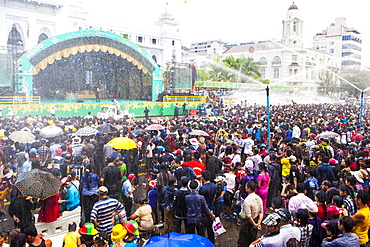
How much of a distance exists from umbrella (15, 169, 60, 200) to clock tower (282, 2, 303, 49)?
2479 inches

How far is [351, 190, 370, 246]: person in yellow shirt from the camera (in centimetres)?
411

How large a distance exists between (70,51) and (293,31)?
50768 mm

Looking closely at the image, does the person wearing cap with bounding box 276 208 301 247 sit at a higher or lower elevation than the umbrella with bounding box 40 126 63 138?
lower

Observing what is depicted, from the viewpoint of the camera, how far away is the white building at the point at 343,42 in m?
75.7

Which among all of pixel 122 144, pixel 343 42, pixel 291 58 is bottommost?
pixel 122 144

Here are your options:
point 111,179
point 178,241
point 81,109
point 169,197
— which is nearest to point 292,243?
point 178,241

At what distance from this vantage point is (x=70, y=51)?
22.5 meters

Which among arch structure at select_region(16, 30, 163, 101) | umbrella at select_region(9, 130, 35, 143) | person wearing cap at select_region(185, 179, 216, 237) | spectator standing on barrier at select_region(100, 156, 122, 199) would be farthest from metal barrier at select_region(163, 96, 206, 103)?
person wearing cap at select_region(185, 179, 216, 237)

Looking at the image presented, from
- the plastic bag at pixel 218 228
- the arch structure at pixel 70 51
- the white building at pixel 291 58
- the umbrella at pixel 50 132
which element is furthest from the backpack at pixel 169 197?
the white building at pixel 291 58

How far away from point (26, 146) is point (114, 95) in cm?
2657

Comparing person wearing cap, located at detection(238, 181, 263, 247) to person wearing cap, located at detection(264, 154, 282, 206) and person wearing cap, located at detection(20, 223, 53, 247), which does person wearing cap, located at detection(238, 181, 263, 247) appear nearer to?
person wearing cap, located at detection(264, 154, 282, 206)

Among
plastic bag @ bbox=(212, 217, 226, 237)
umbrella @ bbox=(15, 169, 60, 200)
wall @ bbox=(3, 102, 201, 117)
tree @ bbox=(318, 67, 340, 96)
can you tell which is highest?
tree @ bbox=(318, 67, 340, 96)

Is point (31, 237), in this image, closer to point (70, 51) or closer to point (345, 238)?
point (345, 238)

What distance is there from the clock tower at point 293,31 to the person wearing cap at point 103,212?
206ft
